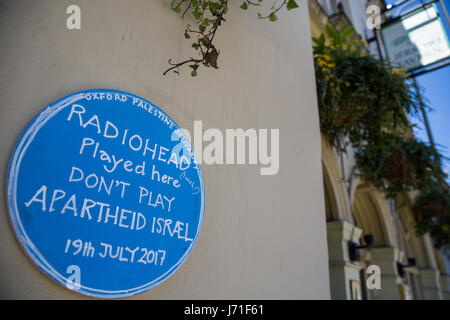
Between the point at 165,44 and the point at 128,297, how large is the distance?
45.6 inches

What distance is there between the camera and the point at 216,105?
6.05 feet

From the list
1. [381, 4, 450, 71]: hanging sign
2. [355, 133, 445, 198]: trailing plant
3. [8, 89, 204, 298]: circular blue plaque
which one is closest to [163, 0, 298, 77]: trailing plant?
[8, 89, 204, 298]: circular blue plaque

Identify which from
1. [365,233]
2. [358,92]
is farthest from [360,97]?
[365,233]

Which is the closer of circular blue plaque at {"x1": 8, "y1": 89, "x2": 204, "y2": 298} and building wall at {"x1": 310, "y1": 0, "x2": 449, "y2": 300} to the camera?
circular blue plaque at {"x1": 8, "y1": 89, "x2": 204, "y2": 298}

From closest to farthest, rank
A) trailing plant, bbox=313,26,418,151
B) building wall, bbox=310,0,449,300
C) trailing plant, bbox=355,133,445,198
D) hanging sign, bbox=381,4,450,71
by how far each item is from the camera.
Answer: trailing plant, bbox=313,26,418,151, building wall, bbox=310,0,449,300, trailing plant, bbox=355,133,445,198, hanging sign, bbox=381,4,450,71

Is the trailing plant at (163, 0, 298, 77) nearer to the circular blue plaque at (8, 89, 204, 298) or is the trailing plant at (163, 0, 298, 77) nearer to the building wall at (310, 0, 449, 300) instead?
the circular blue plaque at (8, 89, 204, 298)

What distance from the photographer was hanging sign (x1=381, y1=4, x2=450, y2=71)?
6586 millimetres

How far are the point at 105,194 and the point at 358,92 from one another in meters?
2.83

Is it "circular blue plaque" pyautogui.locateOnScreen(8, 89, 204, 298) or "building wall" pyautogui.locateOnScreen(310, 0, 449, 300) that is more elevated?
"building wall" pyautogui.locateOnScreen(310, 0, 449, 300)

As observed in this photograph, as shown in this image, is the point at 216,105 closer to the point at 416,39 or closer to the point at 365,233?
the point at 365,233

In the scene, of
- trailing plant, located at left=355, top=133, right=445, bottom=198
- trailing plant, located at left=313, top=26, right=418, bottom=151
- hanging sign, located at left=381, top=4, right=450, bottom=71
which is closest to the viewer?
trailing plant, located at left=313, top=26, right=418, bottom=151

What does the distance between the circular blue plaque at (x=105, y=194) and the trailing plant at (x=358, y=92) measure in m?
2.24

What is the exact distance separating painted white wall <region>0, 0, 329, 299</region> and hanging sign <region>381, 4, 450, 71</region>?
16.6 ft

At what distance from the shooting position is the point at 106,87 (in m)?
1.40
